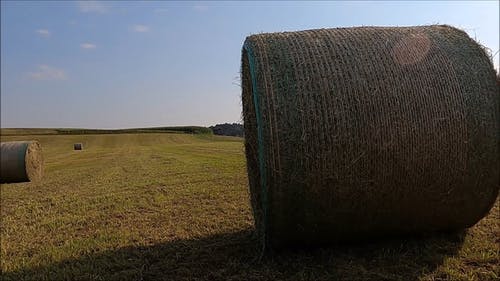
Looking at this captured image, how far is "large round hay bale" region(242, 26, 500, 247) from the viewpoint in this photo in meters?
4.57

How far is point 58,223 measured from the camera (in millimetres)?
7703

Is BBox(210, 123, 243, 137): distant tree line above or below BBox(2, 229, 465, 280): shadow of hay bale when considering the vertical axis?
above

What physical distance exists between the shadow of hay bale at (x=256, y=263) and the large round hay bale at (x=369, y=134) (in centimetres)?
26

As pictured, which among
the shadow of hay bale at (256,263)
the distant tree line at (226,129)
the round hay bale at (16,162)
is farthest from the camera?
the round hay bale at (16,162)

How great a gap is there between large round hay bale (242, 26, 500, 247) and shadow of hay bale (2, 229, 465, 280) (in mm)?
256

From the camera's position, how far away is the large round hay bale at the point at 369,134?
4.57m

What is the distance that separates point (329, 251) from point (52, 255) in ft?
11.7

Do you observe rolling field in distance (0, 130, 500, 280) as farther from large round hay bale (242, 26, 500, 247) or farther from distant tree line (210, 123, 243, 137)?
distant tree line (210, 123, 243, 137)

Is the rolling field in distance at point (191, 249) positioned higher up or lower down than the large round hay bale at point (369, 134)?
lower down

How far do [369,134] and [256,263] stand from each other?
6.32 ft

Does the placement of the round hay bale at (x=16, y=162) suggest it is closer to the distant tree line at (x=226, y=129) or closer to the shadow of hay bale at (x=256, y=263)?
the distant tree line at (x=226, y=129)

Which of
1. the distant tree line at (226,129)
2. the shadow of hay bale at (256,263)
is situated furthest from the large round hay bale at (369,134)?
the distant tree line at (226,129)

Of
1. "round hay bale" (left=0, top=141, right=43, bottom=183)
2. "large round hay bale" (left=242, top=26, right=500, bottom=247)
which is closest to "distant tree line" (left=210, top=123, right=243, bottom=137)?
"large round hay bale" (left=242, top=26, right=500, bottom=247)

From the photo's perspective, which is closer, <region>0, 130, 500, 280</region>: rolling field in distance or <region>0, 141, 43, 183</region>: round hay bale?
<region>0, 130, 500, 280</region>: rolling field in distance
